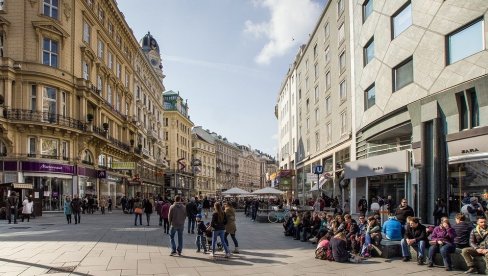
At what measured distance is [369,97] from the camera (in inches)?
1107

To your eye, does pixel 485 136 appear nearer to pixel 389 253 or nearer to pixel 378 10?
pixel 389 253

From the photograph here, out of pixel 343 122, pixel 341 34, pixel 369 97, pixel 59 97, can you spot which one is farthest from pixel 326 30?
pixel 59 97

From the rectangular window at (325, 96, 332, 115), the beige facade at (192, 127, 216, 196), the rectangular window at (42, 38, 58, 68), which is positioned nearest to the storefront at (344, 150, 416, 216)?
the rectangular window at (325, 96, 332, 115)

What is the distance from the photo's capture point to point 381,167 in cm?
2544

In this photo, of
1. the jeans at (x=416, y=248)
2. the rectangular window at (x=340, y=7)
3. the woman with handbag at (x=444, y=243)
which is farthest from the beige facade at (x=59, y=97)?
the woman with handbag at (x=444, y=243)

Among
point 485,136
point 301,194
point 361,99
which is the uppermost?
point 361,99

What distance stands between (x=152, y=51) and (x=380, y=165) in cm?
6897

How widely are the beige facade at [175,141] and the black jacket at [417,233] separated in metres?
79.3

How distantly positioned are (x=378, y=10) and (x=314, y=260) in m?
18.1

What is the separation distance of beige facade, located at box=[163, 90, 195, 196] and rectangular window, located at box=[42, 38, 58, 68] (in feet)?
179

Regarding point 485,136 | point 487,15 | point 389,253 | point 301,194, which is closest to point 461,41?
point 487,15

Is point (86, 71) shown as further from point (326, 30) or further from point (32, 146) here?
point (326, 30)

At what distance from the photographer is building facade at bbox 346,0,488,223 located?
Answer: 691 inches

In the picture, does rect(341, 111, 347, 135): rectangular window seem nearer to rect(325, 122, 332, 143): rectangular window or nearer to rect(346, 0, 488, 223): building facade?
rect(325, 122, 332, 143): rectangular window
